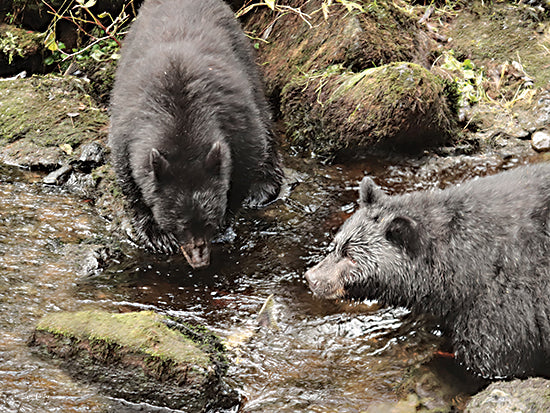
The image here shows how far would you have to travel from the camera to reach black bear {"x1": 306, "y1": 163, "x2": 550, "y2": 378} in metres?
4.55

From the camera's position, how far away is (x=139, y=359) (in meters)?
4.43

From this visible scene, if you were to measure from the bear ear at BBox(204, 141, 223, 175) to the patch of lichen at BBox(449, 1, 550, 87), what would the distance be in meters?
4.69

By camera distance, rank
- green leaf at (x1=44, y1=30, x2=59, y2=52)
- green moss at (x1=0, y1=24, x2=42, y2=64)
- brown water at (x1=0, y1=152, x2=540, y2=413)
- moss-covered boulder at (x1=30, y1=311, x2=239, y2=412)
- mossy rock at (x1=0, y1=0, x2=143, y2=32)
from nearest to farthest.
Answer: moss-covered boulder at (x1=30, y1=311, x2=239, y2=412) < brown water at (x1=0, y1=152, x2=540, y2=413) < green leaf at (x1=44, y1=30, x2=59, y2=52) < green moss at (x1=0, y1=24, x2=42, y2=64) < mossy rock at (x1=0, y1=0, x2=143, y2=32)

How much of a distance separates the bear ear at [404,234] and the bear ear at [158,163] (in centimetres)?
211

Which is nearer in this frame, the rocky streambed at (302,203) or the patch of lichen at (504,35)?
the rocky streambed at (302,203)

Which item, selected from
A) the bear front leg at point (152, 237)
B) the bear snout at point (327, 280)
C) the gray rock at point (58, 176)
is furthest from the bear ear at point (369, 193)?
the gray rock at point (58, 176)

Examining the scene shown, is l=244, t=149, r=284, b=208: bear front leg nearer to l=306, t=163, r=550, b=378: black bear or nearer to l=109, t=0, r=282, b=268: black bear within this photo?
l=109, t=0, r=282, b=268: black bear

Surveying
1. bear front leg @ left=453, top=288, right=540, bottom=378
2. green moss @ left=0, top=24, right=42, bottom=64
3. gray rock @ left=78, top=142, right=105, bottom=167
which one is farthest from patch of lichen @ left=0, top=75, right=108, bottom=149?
bear front leg @ left=453, top=288, right=540, bottom=378

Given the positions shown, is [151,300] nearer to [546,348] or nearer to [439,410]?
[439,410]

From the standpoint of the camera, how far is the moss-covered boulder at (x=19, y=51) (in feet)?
29.7

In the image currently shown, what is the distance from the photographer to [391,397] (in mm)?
4508

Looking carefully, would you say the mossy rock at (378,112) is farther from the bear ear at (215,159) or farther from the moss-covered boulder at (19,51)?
the moss-covered boulder at (19,51)

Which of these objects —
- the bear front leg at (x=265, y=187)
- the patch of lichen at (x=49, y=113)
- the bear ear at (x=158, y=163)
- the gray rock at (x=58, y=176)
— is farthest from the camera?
the patch of lichen at (x=49, y=113)

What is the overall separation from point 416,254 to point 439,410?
1.18 m
